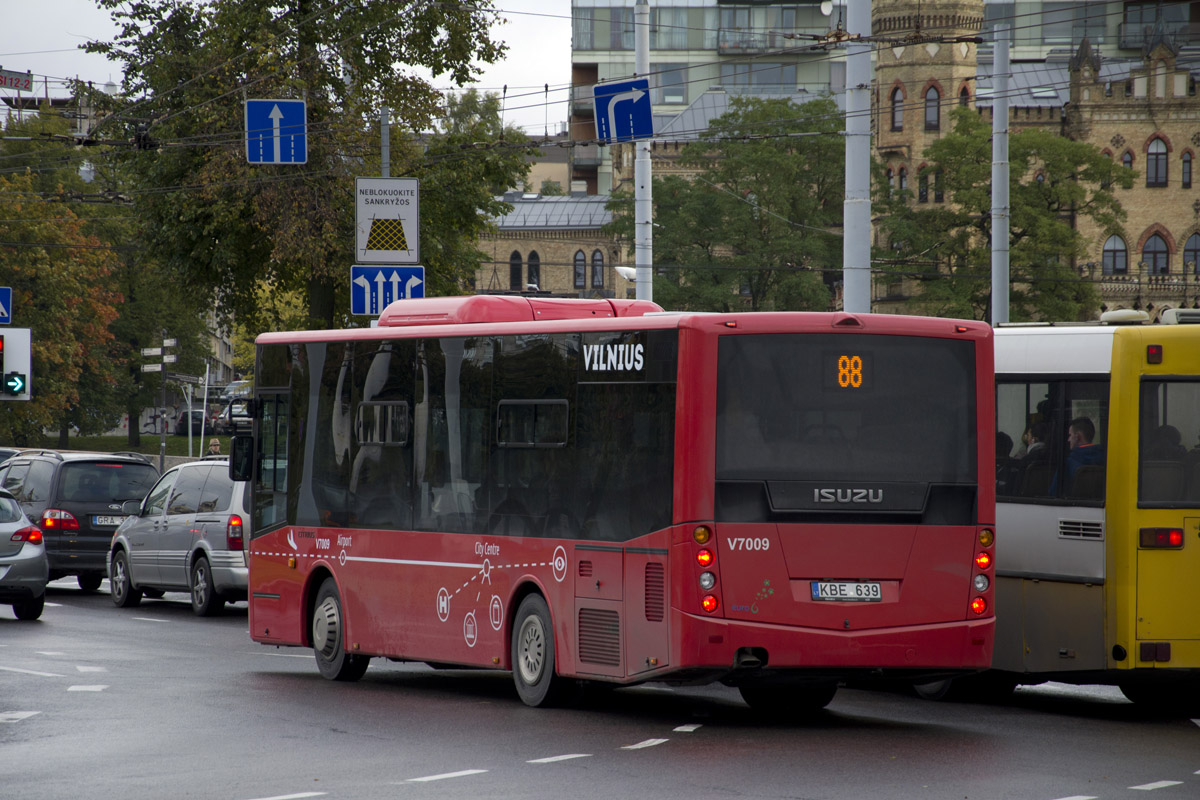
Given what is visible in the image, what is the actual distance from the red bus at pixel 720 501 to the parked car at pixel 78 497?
12654mm

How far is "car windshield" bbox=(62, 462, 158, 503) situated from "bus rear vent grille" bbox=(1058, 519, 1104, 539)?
15789 millimetres

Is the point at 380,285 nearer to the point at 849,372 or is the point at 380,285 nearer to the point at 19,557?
the point at 19,557

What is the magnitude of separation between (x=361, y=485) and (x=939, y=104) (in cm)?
8194

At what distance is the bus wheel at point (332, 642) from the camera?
48.2ft

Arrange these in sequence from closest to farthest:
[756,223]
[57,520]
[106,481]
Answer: [57,520], [106,481], [756,223]

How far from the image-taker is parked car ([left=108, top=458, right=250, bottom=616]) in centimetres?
2138

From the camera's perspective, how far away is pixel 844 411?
11.3 meters

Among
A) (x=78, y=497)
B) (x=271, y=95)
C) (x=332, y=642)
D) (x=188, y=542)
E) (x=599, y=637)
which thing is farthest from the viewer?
(x=271, y=95)

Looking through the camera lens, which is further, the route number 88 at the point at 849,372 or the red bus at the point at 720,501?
the route number 88 at the point at 849,372

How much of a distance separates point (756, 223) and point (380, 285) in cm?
5640

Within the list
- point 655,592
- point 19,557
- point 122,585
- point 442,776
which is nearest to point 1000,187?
point 122,585

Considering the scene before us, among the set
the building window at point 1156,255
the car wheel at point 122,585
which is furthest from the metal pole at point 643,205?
the building window at point 1156,255

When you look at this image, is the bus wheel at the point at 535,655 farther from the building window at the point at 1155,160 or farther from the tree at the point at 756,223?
the building window at the point at 1155,160

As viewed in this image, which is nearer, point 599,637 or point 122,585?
point 599,637
